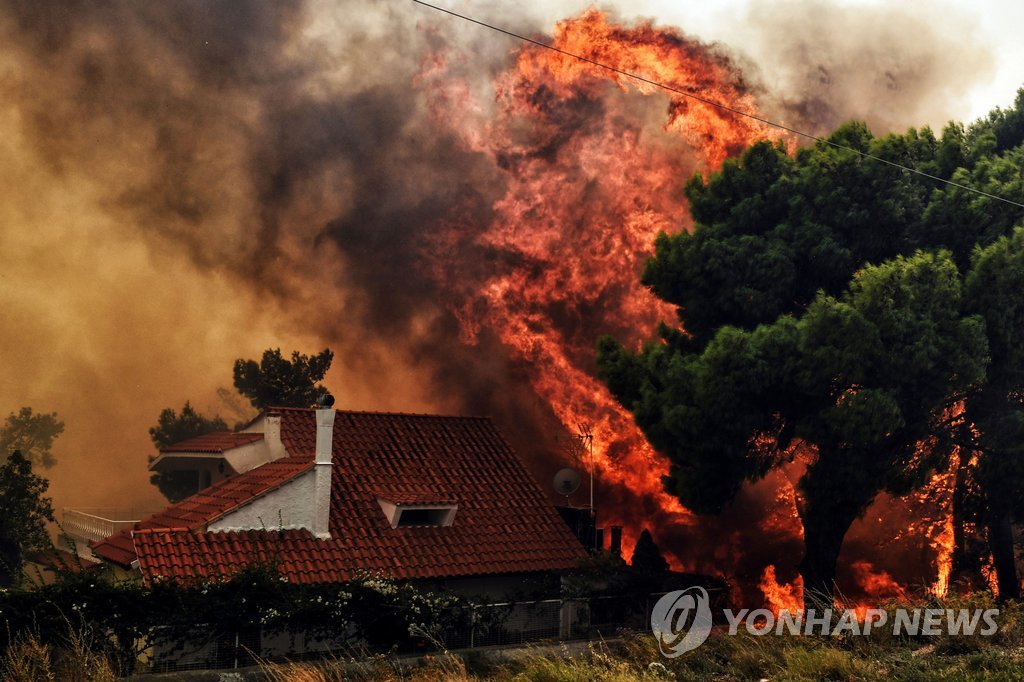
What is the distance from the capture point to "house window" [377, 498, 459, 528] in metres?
27.1

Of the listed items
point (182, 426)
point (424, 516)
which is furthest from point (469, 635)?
point (182, 426)

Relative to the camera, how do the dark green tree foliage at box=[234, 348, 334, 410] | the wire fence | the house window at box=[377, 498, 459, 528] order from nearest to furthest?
the wire fence
the house window at box=[377, 498, 459, 528]
the dark green tree foliage at box=[234, 348, 334, 410]

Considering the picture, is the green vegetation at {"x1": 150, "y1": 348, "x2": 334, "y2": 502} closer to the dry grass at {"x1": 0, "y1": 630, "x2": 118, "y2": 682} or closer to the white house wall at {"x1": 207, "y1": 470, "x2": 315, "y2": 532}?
the white house wall at {"x1": 207, "y1": 470, "x2": 315, "y2": 532}

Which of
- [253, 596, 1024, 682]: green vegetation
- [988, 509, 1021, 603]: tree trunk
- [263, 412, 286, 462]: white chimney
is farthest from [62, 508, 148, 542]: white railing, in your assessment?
[988, 509, 1021, 603]: tree trunk

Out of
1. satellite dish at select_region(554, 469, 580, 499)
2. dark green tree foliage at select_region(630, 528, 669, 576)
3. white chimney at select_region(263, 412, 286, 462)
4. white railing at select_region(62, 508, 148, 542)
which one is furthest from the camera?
satellite dish at select_region(554, 469, 580, 499)

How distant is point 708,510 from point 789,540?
431 inches

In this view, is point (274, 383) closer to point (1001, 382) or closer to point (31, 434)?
point (31, 434)

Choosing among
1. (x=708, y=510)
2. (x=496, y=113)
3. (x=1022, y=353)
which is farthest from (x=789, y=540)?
(x=496, y=113)

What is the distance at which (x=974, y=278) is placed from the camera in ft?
86.4

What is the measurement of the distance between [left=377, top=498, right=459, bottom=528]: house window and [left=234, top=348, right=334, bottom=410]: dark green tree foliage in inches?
1130

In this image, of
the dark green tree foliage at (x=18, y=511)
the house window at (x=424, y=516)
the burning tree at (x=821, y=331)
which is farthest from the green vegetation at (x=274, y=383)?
the burning tree at (x=821, y=331)

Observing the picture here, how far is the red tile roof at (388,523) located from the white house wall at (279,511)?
22cm

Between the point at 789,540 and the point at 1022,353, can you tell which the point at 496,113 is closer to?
the point at 789,540

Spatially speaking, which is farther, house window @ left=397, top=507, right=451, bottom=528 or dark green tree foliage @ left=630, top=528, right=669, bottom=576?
dark green tree foliage @ left=630, top=528, right=669, bottom=576
